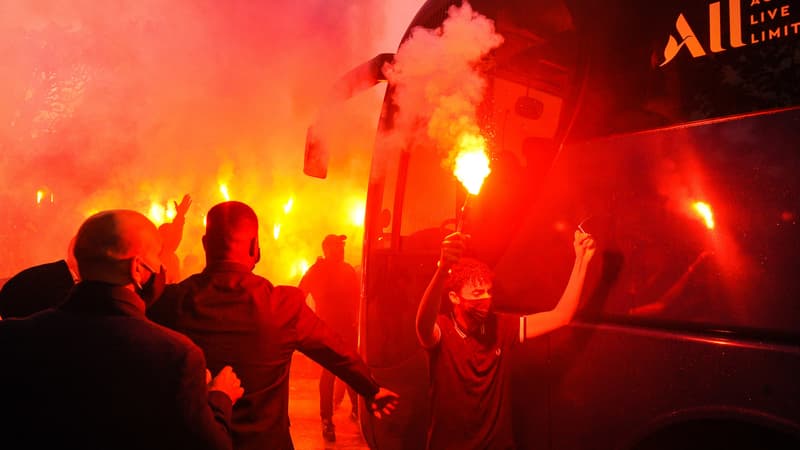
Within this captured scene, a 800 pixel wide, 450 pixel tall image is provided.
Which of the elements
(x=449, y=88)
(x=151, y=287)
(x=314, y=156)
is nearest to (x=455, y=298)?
(x=449, y=88)

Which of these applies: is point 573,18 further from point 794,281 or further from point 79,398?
point 79,398

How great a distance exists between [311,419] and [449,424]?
494 cm

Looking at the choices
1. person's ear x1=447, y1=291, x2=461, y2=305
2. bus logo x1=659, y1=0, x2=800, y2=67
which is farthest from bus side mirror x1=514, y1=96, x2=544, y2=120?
person's ear x1=447, y1=291, x2=461, y2=305

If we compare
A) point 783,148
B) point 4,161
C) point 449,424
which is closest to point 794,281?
point 783,148

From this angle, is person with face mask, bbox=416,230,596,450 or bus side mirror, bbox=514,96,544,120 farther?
bus side mirror, bbox=514,96,544,120

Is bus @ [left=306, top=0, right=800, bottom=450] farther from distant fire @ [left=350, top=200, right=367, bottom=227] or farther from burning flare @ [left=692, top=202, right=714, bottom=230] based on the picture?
distant fire @ [left=350, top=200, right=367, bottom=227]

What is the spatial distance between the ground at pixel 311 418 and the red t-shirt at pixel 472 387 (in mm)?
3571

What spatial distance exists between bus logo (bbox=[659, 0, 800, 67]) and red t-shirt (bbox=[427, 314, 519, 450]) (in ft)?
5.28

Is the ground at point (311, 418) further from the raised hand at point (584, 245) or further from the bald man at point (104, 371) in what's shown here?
the bald man at point (104, 371)

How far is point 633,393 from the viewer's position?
2.81 metres

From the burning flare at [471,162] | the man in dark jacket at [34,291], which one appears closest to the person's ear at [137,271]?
the man in dark jacket at [34,291]

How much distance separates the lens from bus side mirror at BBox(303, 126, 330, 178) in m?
4.68

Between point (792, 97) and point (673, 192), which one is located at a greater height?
point (792, 97)

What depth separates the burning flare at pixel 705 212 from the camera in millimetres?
2602
